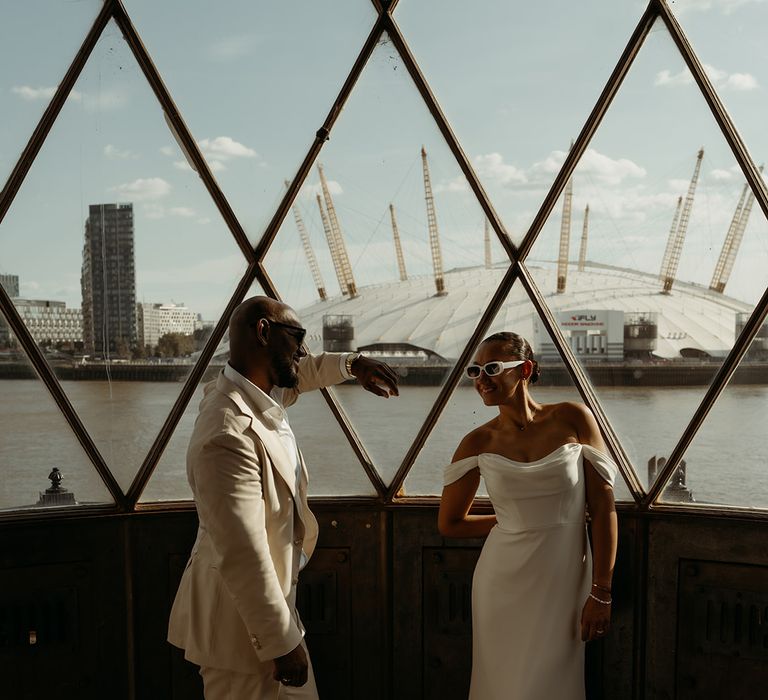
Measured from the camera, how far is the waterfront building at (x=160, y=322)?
4922 mm

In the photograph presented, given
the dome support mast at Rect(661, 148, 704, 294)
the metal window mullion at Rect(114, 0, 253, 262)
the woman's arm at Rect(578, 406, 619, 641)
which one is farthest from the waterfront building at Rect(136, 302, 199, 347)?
the dome support mast at Rect(661, 148, 704, 294)

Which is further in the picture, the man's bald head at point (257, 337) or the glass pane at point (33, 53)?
the glass pane at point (33, 53)

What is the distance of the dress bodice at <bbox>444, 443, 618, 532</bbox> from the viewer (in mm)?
3678

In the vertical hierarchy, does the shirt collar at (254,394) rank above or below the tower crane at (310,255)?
below

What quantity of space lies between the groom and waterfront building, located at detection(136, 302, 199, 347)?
4.79 ft

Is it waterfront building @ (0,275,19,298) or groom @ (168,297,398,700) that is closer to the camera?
groom @ (168,297,398,700)

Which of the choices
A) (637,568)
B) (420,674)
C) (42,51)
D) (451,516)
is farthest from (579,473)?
(42,51)

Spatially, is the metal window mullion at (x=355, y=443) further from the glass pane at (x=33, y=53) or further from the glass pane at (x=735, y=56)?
the glass pane at (x=735, y=56)

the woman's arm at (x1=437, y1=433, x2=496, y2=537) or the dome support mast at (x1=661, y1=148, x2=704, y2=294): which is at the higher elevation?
the dome support mast at (x1=661, y1=148, x2=704, y2=294)

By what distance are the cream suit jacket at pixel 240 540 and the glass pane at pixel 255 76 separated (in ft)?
6.41

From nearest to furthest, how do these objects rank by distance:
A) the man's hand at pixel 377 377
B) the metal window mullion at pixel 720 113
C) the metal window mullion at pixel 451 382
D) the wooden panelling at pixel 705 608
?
1. the man's hand at pixel 377 377
2. the metal window mullion at pixel 720 113
3. the wooden panelling at pixel 705 608
4. the metal window mullion at pixel 451 382

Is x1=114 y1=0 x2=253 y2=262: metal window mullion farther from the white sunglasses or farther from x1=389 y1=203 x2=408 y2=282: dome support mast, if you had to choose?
the white sunglasses

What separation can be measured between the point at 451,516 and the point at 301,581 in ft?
4.67

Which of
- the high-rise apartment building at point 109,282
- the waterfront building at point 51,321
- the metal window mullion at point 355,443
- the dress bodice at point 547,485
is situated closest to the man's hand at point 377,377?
the dress bodice at point 547,485
